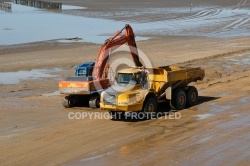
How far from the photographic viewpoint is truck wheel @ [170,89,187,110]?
19.4 meters

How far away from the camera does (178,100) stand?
63.9 ft

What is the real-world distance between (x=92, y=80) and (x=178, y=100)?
303 centimetres

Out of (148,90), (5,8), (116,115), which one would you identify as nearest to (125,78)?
(148,90)

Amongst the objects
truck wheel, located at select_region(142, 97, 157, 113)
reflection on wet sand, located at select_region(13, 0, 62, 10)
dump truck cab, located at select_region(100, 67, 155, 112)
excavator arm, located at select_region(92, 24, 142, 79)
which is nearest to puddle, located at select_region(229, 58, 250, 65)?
excavator arm, located at select_region(92, 24, 142, 79)

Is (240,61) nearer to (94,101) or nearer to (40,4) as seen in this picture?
(94,101)

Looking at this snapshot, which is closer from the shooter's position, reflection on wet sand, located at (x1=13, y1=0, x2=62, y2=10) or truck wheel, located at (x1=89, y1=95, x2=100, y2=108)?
truck wheel, located at (x1=89, y1=95, x2=100, y2=108)

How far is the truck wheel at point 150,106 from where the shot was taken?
1815 centimetres

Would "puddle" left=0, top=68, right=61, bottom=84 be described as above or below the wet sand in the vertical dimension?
above

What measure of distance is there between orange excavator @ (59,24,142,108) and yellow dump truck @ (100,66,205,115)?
100 centimetres

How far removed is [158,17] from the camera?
2424 inches

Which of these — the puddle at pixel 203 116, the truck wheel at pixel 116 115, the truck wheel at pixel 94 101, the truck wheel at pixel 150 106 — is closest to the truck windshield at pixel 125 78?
the truck wheel at pixel 150 106

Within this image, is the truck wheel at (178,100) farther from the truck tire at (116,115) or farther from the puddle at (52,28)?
the puddle at (52,28)

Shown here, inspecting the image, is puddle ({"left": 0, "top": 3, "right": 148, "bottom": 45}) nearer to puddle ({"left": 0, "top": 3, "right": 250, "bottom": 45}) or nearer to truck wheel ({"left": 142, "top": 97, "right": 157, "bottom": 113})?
puddle ({"left": 0, "top": 3, "right": 250, "bottom": 45})

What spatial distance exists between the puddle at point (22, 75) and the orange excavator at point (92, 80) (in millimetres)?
6894
